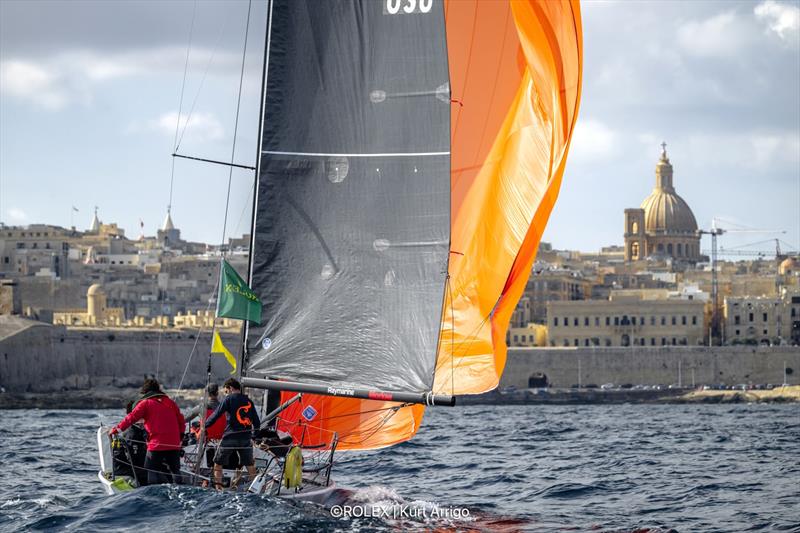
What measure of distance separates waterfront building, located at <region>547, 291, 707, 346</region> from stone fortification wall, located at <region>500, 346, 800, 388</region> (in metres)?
4.52

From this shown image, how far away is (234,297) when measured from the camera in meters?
13.4

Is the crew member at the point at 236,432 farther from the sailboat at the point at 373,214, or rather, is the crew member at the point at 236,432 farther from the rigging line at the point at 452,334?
the rigging line at the point at 452,334

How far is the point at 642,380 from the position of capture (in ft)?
244

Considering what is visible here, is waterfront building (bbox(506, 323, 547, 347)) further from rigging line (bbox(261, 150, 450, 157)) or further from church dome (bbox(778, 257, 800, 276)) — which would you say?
rigging line (bbox(261, 150, 450, 157))

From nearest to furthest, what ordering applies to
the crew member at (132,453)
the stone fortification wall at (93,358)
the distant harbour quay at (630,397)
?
the crew member at (132,453) → the stone fortification wall at (93,358) → the distant harbour quay at (630,397)

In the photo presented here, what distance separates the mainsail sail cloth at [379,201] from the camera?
13.3m

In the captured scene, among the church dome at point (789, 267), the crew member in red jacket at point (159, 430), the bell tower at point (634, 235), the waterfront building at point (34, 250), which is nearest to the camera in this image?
the crew member in red jacket at point (159, 430)

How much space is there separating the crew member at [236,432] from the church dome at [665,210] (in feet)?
354

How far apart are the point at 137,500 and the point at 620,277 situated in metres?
88.8

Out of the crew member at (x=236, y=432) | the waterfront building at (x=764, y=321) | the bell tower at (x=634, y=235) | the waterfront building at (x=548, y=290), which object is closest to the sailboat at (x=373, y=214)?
the crew member at (x=236, y=432)

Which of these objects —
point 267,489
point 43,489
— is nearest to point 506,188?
point 267,489

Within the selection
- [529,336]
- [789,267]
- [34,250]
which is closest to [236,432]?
[529,336]

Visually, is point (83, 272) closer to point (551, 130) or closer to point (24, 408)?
point (24, 408)

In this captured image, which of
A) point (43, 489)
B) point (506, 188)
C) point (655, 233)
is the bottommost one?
point (43, 489)
